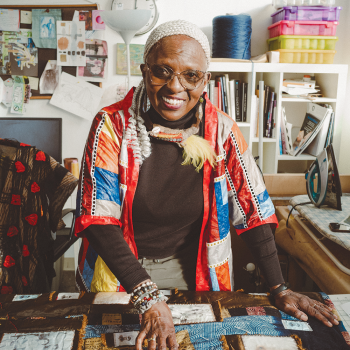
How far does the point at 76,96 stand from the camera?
8.54 ft

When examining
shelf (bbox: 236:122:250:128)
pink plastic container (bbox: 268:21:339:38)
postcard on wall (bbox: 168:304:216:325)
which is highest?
pink plastic container (bbox: 268:21:339:38)

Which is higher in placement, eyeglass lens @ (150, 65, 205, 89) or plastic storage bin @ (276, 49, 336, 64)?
plastic storage bin @ (276, 49, 336, 64)

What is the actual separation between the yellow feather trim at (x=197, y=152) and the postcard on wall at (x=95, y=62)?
6.01 ft

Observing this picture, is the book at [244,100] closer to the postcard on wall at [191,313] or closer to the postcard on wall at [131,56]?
the postcard on wall at [131,56]

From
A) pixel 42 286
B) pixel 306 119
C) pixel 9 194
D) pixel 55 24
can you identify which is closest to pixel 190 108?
pixel 9 194

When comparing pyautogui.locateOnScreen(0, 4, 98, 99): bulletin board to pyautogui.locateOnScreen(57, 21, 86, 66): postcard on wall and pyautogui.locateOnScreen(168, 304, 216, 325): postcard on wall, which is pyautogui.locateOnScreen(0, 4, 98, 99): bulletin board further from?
pyautogui.locateOnScreen(168, 304, 216, 325): postcard on wall

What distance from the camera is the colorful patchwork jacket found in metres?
0.90

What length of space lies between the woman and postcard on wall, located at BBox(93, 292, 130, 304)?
41 millimetres

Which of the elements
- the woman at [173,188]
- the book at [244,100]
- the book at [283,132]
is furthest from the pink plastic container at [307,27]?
the woman at [173,188]

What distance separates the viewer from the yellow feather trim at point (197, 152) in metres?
0.97

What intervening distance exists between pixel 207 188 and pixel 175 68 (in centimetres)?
36

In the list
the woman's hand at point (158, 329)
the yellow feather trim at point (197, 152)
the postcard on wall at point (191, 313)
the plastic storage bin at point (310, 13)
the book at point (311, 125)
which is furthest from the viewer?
the book at point (311, 125)

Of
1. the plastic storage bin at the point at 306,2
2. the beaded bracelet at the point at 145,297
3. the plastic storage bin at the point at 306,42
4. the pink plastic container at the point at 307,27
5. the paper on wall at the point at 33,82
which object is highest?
the plastic storage bin at the point at 306,2

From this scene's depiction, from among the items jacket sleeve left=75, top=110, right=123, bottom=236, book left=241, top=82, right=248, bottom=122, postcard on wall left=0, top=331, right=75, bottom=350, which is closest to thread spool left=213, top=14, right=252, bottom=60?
book left=241, top=82, right=248, bottom=122
